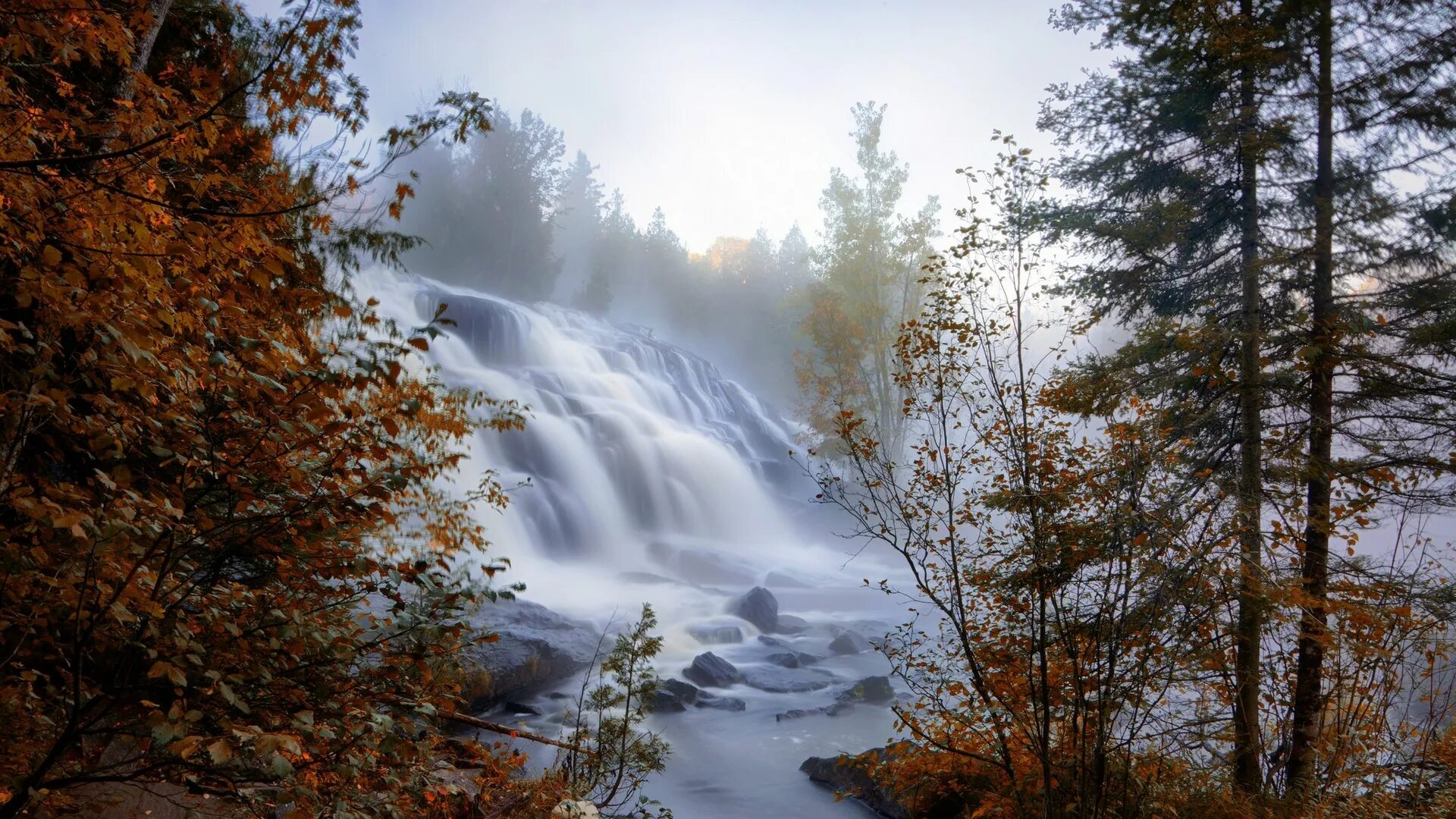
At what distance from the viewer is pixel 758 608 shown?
581 inches

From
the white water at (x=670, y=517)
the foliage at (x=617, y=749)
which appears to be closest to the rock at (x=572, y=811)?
the foliage at (x=617, y=749)

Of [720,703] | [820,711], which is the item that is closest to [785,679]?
[820,711]

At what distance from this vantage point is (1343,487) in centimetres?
604

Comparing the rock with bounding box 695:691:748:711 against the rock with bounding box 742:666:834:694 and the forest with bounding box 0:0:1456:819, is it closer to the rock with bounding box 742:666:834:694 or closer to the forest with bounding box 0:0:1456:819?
the forest with bounding box 0:0:1456:819

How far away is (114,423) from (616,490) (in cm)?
1687

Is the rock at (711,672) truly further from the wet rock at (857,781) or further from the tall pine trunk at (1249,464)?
the tall pine trunk at (1249,464)

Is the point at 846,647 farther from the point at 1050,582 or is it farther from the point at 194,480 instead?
the point at 194,480

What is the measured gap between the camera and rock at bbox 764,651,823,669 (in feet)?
41.4

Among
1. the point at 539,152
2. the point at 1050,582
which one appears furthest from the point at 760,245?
the point at 1050,582

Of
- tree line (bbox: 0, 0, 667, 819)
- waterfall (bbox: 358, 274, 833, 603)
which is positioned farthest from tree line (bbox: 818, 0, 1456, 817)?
waterfall (bbox: 358, 274, 833, 603)

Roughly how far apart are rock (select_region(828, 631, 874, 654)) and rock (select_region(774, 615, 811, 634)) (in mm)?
744

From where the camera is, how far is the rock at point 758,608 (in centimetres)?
1457

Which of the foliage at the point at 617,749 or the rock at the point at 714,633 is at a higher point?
the rock at the point at 714,633

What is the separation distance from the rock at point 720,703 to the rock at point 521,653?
1.75 meters
